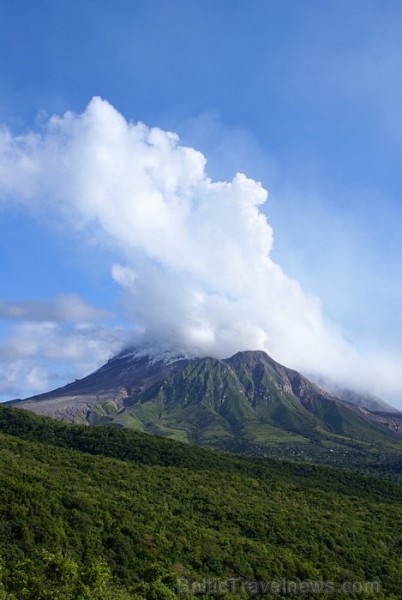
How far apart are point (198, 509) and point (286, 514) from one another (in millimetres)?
14242

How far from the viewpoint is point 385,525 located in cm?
8194

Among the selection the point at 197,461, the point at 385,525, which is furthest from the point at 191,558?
the point at 197,461

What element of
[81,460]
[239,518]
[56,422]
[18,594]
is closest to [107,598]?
[18,594]

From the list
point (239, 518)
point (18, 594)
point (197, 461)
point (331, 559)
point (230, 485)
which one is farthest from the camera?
point (197, 461)

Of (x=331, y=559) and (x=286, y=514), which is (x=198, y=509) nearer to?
(x=286, y=514)

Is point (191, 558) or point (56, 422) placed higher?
point (56, 422)

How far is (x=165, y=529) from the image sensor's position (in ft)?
189

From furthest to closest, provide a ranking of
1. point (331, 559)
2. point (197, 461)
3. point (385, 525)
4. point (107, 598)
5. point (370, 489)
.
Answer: point (370, 489)
point (197, 461)
point (385, 525)
point (331, 559)
point (107, 598)

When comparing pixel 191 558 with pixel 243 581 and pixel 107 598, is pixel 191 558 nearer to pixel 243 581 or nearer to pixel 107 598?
pixel 243 581

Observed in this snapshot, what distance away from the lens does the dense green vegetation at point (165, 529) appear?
1646 inches

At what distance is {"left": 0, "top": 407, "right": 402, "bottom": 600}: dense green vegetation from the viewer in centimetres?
4181

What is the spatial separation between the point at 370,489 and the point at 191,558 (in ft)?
266

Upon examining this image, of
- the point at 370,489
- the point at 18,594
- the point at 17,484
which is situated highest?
the point at 17,484

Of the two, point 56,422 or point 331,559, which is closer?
point 331,559
